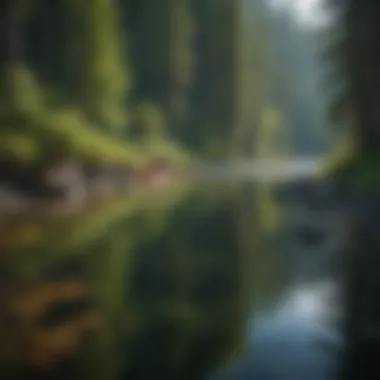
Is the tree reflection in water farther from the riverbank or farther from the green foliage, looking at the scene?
the green foliage

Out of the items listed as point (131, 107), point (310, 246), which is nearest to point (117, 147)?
point (131, 107)

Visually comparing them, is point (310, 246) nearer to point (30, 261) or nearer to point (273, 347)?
point (273, 347)

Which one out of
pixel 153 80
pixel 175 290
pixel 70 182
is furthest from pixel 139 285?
pixel 153 80

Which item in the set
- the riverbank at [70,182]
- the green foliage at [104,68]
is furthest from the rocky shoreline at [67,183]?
the green foliage at [104,68]

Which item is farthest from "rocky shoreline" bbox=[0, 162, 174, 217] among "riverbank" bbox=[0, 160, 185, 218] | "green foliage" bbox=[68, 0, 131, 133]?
"green foliage" bbox=[68, 0, 131, 133]

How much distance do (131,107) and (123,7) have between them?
0.39 metres

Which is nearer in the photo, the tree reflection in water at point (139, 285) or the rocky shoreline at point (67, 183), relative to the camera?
the tree reflection in water at point (139, 285)

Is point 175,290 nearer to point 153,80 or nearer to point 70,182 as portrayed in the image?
point 70,182

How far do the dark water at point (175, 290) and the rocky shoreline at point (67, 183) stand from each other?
57 mm

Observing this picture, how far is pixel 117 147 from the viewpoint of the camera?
8.00 ft

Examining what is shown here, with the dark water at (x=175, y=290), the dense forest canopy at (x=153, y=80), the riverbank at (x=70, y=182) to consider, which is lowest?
the dark water at (x=175, y=290)

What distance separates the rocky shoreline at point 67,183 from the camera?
7.79 feet

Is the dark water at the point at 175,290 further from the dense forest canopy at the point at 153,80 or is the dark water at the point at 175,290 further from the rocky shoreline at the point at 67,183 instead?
the dense forest canopy at the point at 153,80

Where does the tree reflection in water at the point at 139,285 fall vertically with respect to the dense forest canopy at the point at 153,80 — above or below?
below
